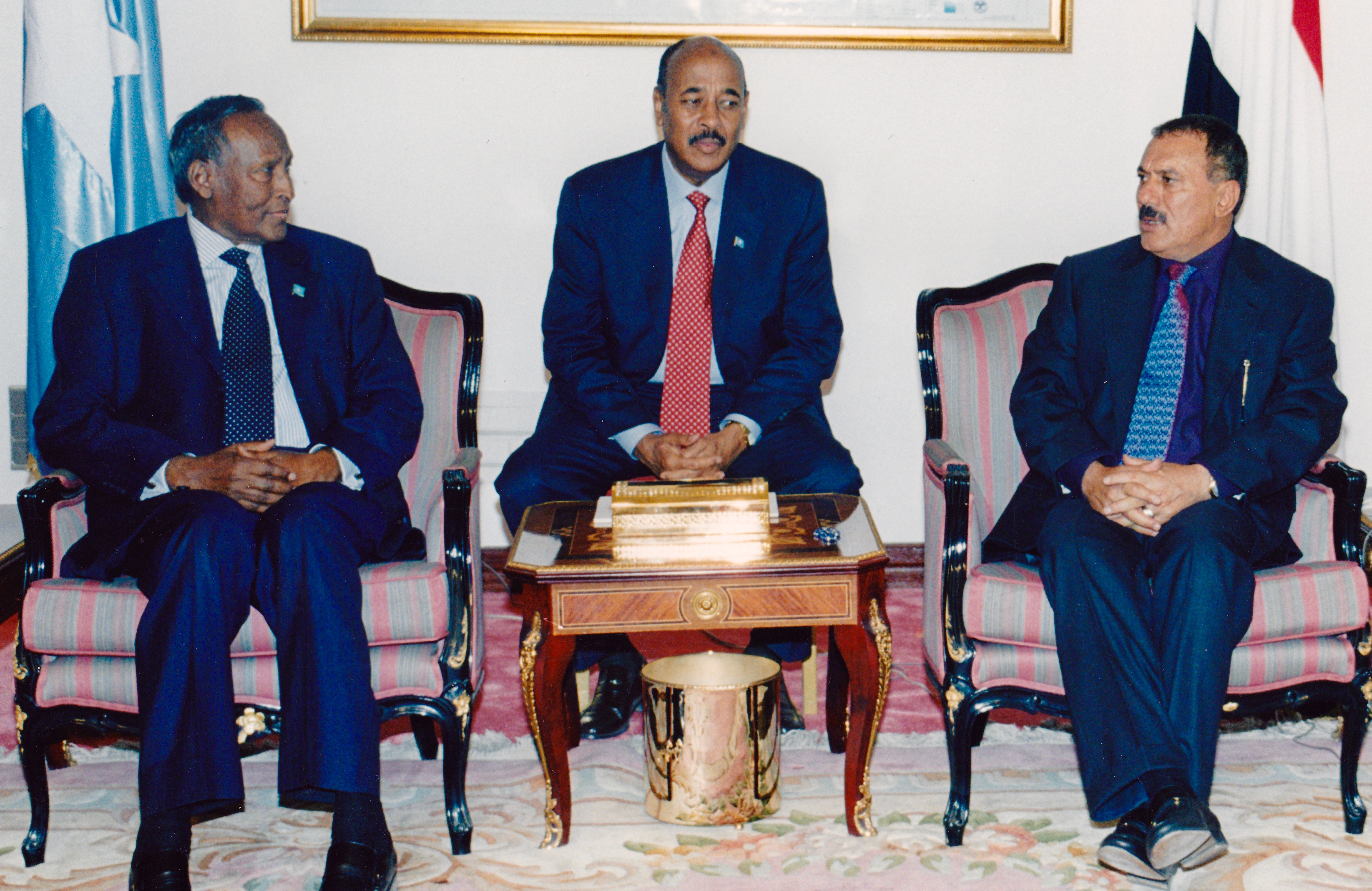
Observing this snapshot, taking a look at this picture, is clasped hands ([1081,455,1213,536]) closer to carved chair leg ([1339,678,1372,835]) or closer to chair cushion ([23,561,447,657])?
carved chair leg ([1339,678,1372,835])

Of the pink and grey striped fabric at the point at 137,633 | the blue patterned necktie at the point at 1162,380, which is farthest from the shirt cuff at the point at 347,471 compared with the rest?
the blue patterned necktie at the point at 1162,380

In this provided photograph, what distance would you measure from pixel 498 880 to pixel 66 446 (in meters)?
1.25

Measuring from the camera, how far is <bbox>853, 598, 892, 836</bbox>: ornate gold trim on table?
2514 millimetres

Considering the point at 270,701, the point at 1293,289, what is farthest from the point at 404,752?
the point at 1293,289

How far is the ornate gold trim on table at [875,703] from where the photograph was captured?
8.25 feet

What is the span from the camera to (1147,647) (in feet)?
7.96

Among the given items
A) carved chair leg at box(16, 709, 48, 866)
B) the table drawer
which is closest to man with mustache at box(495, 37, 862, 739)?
the table drawer

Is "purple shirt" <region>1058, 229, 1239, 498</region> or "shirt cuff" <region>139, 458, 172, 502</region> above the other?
"purple shirt" <region>1058, 229, 1239, 498</region>

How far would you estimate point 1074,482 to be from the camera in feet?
9.11

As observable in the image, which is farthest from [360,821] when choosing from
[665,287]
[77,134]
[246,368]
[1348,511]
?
[77,134]

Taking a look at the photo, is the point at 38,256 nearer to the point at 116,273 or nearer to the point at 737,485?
the point at 116,273

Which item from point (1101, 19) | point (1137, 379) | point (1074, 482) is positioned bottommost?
point (1074, 482)

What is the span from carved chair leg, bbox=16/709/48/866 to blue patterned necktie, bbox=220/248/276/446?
0.68 metres

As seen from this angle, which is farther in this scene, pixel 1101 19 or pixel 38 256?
pixel 1101 19
